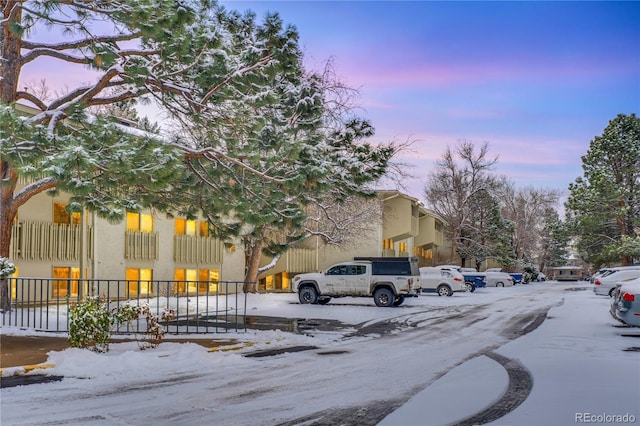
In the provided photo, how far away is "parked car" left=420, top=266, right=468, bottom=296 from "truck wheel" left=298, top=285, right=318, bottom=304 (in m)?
12.3

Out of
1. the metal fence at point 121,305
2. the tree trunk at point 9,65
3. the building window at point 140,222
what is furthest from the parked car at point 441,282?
the tree trunk at point 9,65

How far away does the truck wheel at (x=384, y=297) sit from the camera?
26141mm

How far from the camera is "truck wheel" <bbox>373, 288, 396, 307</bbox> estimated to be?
26141 mm

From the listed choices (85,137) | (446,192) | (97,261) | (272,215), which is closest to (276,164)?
(272,215)

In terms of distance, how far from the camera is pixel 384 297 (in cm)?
2630

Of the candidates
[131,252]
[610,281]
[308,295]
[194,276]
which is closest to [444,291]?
[610,281]

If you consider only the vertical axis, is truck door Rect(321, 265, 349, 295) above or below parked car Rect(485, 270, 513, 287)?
above

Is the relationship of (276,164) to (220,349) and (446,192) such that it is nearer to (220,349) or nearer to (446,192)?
(220,349)

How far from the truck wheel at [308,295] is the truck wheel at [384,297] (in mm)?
2727

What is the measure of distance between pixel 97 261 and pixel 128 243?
2.08 metres

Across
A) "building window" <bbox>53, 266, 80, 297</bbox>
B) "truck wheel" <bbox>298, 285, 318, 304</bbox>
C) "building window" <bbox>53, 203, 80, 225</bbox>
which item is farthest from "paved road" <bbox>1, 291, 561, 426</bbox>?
"building window" <bbox>53, 203, 80, 225</bbox>

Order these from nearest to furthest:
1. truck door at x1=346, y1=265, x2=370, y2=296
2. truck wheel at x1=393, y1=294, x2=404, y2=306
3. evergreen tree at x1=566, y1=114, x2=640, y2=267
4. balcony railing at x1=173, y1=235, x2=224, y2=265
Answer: truck door at x1=346, y1=265, x2=370, y2=296, truck wheel at x1=393, y1=294, x2=404, y2=306, balcony railing at x1=173, y1=235, x2=224, y2=265, evergreen tree at x1=566, y1=114, x2=640, y2=267

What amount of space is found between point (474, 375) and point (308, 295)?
17.3 metres

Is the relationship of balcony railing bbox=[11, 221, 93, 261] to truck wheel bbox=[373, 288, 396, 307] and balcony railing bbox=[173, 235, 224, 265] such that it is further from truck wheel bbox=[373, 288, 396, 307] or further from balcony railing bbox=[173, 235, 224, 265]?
truck wheel bbox=[373, 288, 396, 307]
